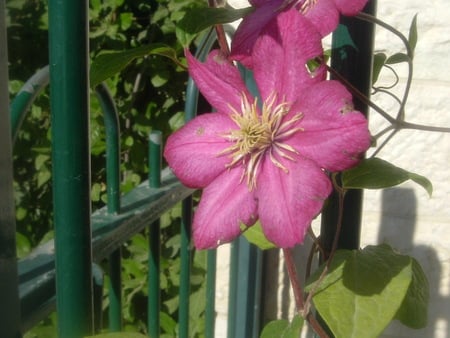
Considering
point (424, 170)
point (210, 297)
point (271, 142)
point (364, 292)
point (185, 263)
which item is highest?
point (271, 142)

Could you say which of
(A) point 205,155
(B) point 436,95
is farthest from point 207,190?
(B) point 436,95

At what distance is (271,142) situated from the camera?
1.42ft

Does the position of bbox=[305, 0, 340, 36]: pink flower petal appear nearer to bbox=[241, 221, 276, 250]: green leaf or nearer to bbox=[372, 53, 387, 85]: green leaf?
bbox=[372, 53, 387, 85]: green leaf

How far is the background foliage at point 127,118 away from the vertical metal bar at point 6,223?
126cm

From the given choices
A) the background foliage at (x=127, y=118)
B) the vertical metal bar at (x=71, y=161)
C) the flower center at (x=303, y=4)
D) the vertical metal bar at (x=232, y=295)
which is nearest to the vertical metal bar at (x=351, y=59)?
the flower center at (x=303, y=4)

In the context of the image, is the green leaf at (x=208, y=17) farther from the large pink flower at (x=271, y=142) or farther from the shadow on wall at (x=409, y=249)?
the shadow on wall at (x=409, y=249)

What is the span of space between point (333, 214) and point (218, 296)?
3.21ft

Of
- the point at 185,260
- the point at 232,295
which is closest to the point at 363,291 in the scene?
the point at 185,260

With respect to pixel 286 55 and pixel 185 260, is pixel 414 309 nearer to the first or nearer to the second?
pixel 286 55

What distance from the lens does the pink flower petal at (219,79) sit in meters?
0.45

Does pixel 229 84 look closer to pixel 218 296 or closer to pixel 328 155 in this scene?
pixel 328 155

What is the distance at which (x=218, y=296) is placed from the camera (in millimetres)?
1530

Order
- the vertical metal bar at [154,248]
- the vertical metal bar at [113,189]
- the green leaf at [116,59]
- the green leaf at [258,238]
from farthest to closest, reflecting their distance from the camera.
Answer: the vertical metal bar at [154,248] < the vertical metal bar at [113,189] < the green leaf at [258,238] < the green leaf at [116,59]

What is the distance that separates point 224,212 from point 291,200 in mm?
49
